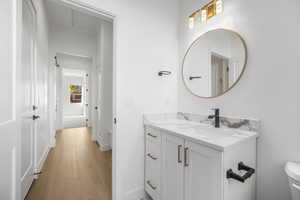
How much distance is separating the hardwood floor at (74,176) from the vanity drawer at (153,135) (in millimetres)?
916

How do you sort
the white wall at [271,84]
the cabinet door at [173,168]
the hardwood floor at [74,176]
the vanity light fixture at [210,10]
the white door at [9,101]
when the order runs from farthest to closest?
the hardwood floor at [74,176]
the vanity light fixture at [210,10]
the cabinet door at [173,168]
the white wall at [271,84]
the white door at [9,101]

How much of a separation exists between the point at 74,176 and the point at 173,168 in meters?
1.71

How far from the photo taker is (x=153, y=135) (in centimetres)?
146

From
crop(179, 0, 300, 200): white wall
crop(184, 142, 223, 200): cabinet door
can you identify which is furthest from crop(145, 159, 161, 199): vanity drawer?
crop(179, 0, 300, 200): white wall

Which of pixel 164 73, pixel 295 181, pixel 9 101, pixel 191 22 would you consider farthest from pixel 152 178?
pixel 191 22

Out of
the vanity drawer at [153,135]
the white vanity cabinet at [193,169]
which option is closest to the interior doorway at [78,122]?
the vanity drawer at [153,135]

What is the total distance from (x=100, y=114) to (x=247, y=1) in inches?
126

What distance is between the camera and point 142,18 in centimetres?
162

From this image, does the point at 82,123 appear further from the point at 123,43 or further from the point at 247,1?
the point at 247,1

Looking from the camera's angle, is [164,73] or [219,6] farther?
[164,73]

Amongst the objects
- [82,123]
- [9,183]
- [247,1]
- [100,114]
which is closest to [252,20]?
[247,1]

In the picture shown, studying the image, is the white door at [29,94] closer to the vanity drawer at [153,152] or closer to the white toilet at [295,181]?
the vanity drawer at [153,152]

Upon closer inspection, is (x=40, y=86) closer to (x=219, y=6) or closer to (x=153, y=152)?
(x=153, y=152)

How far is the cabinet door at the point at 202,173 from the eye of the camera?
84 centimetres
